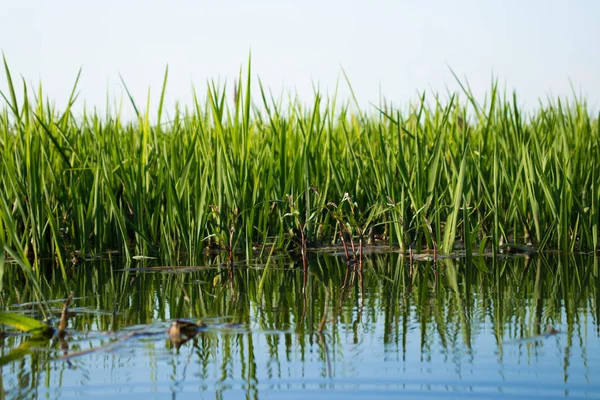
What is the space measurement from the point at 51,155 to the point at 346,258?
1842 millimetres

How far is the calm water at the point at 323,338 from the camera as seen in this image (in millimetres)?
1712

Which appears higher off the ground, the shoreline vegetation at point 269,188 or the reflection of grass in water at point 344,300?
the shoreline vegetation at point 269,188

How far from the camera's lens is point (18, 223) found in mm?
4309

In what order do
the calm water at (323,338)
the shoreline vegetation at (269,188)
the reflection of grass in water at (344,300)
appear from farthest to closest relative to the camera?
1. the shoreline vegetation at (269,188)
2. the reflection of grass in water at (344,300)
3. the calm water at (323,338)

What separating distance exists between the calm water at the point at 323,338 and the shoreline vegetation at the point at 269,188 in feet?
1.65

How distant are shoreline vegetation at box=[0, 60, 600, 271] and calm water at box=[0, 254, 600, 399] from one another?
1.65ft

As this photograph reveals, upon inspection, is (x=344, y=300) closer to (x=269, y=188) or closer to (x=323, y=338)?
(x=323, y=338)

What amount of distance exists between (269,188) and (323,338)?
1951mm

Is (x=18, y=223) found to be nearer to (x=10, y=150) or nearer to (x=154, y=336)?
(x=10, y=150)

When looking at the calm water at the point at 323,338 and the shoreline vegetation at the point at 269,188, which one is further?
the shoreline vegetation at the point at 269,188

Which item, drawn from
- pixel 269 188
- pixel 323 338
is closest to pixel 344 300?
pixel 323 338

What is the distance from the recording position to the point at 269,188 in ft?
13.1

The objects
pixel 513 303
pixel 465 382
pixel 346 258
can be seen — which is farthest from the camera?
pixel 346 258

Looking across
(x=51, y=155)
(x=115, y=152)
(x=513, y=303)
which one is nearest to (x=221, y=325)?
(x=513, y=303)
